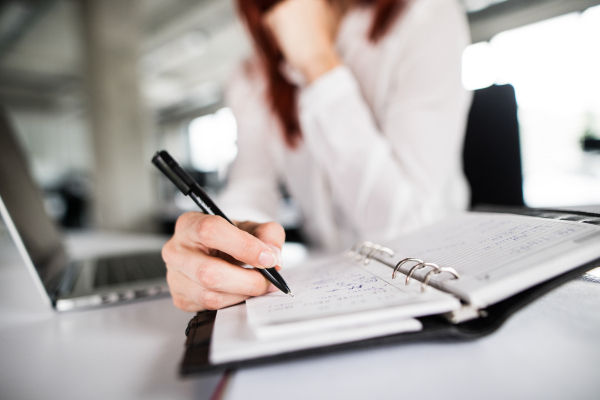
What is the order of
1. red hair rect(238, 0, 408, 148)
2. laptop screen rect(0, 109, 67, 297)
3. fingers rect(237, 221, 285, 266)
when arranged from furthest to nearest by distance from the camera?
red hair rect(238, 0, 408, 148), laptop screen rect(0, 109, 67, 297), fingers rect(237, 221, 285, 266)

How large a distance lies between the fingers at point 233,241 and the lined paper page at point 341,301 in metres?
0.03

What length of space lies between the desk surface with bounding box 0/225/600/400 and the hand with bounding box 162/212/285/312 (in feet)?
0.16

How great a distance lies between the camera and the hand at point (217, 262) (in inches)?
10.3

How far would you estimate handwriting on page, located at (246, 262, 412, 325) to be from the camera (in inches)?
8.1

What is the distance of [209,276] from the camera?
0.86 ft

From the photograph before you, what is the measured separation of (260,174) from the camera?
0.92m

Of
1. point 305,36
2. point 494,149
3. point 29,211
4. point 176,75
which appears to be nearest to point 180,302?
point 29,211

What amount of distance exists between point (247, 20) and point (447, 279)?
87 centimetres

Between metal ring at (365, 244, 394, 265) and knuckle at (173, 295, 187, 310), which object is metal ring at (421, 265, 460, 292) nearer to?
metal ring at (365, 244, 394, 265)

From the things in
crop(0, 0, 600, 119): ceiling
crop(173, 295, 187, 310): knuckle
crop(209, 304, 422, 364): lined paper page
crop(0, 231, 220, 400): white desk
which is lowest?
crop(0, 231, 220, 400): white desk

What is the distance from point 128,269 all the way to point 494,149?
937 mm

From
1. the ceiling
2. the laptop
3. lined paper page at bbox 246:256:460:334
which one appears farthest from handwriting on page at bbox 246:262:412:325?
the ceiling

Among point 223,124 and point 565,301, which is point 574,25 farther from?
point 223,124

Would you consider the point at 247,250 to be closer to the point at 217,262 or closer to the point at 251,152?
the point at 217,262
